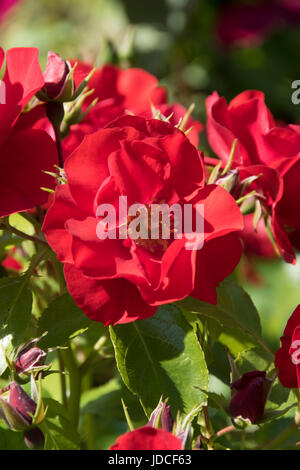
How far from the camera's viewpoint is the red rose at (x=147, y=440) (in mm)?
599

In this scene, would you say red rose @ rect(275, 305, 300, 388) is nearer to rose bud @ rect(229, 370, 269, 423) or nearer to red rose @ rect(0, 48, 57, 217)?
rose bud @ rect(229, 370, 269, 423)

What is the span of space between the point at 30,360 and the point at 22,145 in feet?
0.72

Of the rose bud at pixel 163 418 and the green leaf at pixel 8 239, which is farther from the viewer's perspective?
the green leaf at pixel 8 239

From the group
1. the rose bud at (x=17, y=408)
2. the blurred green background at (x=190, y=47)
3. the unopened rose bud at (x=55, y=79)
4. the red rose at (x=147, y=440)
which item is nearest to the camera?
the red rose at (x=147, y=440)

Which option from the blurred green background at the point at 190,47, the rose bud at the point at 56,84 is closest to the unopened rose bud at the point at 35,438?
the rose bud at the point at 56,84

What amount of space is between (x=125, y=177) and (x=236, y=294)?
0.24m

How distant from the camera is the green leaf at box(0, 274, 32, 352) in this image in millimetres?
779

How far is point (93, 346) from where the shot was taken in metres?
0.98

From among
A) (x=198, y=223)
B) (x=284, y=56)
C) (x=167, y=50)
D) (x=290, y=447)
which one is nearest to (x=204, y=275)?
(x=198, y=223)

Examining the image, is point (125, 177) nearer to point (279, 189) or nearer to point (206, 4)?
point (279, 189)

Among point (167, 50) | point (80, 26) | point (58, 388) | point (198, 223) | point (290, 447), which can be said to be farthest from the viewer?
point (80, 26)

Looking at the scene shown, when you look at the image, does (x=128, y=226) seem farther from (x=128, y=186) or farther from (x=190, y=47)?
(x=190, y=47)

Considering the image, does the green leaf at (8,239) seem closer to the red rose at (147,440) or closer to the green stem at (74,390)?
the green stem at (74,390)

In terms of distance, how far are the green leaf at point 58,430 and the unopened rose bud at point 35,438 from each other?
0.15 ft
